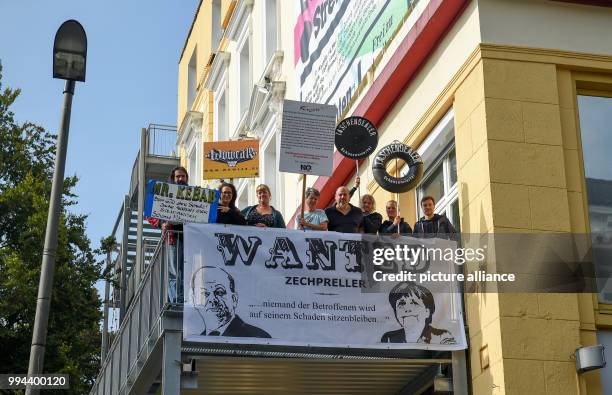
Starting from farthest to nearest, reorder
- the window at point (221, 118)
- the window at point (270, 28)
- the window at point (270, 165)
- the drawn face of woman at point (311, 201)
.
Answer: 1. the window at point (221, 118)
2. the window at point (270, 28)
3. the window at point (270, 165)
4. the drawn face of woman at point (311, 201)

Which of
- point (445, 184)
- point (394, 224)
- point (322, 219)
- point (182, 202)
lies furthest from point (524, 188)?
point (182, 202)

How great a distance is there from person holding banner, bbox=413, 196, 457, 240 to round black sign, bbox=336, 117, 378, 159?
199 cm

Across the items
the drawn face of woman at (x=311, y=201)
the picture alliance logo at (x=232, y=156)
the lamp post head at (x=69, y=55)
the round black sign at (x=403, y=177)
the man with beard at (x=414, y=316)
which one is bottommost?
the man with beard at (x=414, y=316)

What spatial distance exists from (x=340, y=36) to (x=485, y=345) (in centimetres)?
756

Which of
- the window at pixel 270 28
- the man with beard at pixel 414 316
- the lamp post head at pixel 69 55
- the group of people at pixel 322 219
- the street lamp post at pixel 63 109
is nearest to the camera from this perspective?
the street lamp post at pixel 63 109

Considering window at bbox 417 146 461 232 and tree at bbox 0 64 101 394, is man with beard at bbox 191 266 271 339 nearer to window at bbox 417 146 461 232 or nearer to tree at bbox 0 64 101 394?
window at bbox 417 146 461 232

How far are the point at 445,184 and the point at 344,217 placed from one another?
214 cm

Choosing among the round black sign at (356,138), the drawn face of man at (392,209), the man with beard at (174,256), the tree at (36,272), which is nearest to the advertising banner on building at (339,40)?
the round black sign at (356,138)

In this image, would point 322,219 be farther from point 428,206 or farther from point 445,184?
point 445,184

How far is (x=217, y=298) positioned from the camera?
13.1 metres

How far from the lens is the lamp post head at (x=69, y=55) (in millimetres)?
12734

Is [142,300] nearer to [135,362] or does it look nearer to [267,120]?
[135,362]

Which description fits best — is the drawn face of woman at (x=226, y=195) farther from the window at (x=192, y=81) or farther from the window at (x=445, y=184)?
the window at (x=192, y=81)

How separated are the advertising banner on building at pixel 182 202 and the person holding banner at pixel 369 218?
→ 1.79 metres
